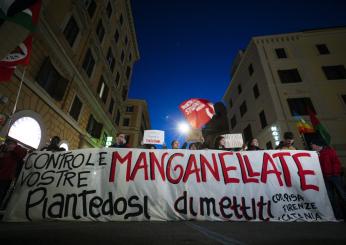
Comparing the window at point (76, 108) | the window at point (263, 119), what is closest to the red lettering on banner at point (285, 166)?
the window at point (76, 108)

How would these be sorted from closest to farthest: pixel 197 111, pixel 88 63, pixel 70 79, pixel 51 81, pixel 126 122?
pixel 51 81, pixel 197 111, pixel 70 79, pixel 88 63, pixel 126 122

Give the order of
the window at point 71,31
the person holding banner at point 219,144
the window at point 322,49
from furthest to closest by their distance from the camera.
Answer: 1. the window at point 322,49
2. the window at point 71,31
3. the person holding banner at point 219,144

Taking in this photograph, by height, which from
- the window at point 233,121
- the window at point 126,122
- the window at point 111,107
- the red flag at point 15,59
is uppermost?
the window at point 126,122

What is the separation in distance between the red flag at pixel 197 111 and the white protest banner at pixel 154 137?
156 cm

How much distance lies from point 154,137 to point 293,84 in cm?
1298

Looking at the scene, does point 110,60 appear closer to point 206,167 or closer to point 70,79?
point 70,79

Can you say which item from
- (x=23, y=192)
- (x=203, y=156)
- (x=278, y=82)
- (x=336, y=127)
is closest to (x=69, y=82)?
(x=23, y=192)

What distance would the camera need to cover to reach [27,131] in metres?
7.06

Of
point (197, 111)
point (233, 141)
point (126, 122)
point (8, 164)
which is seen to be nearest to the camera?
point (8, 164)

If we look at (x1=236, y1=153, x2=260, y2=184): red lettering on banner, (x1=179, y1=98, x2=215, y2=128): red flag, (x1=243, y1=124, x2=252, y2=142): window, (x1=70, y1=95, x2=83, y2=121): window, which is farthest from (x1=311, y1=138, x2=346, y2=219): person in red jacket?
(x1=243, y1=124, x2=252, y2=142): window

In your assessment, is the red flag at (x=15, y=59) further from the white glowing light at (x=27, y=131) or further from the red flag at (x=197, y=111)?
the red flag at (x=197, y=111)

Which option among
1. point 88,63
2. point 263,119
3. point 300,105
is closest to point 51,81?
point 88,63

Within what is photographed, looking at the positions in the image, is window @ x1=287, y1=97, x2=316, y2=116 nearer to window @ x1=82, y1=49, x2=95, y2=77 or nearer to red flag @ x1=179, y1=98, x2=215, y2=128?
red flag @ x1=179, y1=98, x2=215, y2=128

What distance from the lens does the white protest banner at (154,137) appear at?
873 cm
